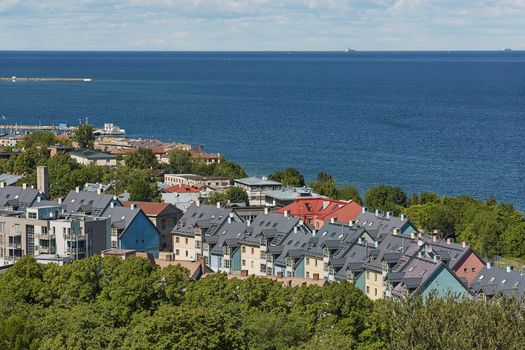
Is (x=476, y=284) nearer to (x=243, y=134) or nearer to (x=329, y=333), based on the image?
(x=329, y=333)

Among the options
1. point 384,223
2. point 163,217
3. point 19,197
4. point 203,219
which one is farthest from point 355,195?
point 19,197

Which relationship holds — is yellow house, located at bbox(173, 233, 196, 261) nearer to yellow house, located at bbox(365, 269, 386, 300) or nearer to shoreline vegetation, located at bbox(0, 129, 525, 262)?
yellow house, located at bbox(365, 269, 386, 300)

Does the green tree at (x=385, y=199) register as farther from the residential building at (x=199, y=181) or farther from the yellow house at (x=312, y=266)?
the yellow house at (x=312, y=266)

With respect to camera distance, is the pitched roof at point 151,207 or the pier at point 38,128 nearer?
the pitched roof at point 151,207

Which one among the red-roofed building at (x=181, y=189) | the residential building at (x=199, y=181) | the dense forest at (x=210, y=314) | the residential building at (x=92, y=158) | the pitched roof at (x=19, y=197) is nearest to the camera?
the dense forest at (x=210, y=314)

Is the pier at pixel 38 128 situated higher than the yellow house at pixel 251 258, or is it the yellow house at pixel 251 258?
the yellow house at pixel 251 258

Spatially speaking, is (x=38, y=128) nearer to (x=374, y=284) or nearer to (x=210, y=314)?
(x=374, y=284)

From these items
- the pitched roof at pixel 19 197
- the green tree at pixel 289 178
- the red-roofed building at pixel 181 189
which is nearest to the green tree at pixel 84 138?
the green tree at pixel 289 178
